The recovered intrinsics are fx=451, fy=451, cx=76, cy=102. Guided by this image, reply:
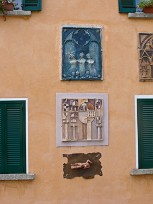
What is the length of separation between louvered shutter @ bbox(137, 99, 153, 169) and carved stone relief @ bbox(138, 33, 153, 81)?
55cm

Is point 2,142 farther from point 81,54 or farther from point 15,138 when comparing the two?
point 81,54

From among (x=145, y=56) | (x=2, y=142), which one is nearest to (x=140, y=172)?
(x=145, y=56)

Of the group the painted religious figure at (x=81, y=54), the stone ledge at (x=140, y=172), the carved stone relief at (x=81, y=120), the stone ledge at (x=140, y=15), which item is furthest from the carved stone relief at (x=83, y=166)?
the stone ledge at (x=140, y=15)

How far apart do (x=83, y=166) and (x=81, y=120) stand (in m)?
0.96

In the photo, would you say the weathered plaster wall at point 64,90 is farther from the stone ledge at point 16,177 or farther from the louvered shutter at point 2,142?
the louvered shutter at point 2,142

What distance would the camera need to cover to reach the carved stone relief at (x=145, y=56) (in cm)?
978

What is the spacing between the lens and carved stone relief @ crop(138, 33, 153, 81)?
978 cm

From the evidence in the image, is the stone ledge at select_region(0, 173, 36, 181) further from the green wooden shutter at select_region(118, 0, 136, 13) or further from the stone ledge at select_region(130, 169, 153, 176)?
the green wooden shutter at select_region(118, 0, 136, 13)

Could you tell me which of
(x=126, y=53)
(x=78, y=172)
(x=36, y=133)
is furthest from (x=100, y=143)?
(x=126, y=53)

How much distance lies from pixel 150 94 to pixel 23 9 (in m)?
3.29

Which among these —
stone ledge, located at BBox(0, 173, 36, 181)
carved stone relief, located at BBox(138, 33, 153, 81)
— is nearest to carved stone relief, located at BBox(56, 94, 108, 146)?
stone ledge, located at BBox(0, 173, 36, 181)

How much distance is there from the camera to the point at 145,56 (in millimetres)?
9820

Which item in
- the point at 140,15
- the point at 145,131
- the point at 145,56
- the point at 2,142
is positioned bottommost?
the point at 2,142

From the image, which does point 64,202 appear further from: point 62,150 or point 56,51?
point 56,51
